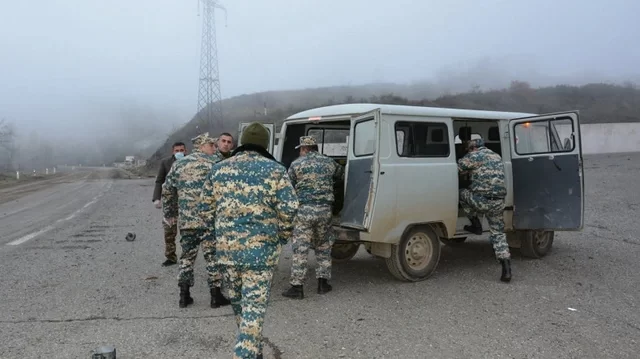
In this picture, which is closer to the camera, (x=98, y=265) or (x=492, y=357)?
(x=492, y=357)

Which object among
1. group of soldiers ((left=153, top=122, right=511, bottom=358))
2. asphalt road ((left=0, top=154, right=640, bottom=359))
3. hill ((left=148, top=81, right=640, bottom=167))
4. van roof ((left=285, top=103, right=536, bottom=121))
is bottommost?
asphalt road ((left=0, top=154, right=640, bottom=359))

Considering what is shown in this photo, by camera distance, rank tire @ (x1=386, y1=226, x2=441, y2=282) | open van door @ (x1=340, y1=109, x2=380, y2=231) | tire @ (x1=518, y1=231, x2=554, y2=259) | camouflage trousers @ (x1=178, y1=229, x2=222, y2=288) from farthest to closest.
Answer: tire @ (x1=518, y1=231, x2=554, y2=259) → tire @ (x1=386, y1=226, x2=441, y2=282) → open van door @ (x1=340, y1=109, x2=380, y2=231) → camouflage trousers @ (x1=178, y1=229, x2=222, y2=288)

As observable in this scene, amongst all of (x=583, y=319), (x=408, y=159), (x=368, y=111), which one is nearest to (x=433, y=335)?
(x=583, y=319)

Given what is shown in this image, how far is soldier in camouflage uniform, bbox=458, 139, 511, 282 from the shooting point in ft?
20.3

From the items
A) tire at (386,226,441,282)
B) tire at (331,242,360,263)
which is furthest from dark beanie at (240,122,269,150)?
tire at (331,242,360,263)

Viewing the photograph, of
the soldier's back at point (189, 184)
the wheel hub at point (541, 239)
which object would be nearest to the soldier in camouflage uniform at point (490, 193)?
the wheel hub at point (541, 239)

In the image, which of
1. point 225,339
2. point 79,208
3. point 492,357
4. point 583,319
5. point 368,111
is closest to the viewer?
point 492,357

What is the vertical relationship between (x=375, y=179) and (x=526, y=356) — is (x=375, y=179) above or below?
above

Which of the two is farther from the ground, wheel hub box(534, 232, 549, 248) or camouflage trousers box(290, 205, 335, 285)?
camouflage trousers box(290, 205, 335, 285)

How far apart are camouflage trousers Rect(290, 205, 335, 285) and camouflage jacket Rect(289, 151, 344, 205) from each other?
0.11 m

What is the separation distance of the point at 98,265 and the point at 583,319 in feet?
21.5

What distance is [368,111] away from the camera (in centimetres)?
562

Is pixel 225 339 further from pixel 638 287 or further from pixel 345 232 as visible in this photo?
pixel 638 287

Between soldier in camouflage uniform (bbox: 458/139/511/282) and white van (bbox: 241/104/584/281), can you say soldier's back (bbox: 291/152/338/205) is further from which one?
soldier in camouflage uniform (bbox: 458/139/511/282)
